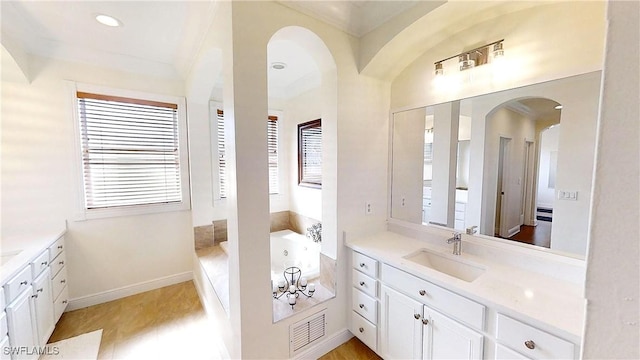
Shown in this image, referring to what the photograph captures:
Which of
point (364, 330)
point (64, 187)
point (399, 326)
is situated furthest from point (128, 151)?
point (399, 326)

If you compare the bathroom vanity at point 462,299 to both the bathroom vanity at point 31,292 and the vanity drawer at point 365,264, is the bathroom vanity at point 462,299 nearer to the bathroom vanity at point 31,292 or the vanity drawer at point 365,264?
the vanity drawer at point 365,264

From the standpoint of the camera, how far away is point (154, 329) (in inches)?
87.1

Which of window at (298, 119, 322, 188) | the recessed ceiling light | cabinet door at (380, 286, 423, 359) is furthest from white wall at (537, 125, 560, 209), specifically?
the recessed ceiling light

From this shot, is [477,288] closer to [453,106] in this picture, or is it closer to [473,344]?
[473,344]

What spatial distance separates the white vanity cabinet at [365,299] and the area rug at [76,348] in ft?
6.87

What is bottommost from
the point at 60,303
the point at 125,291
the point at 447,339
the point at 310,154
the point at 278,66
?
the point at 125,291

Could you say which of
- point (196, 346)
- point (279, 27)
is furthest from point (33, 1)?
point (196, 346)

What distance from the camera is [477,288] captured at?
4.31 ft

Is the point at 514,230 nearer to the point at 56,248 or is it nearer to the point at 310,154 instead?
the point at 310,154

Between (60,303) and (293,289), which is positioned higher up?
(293,289)

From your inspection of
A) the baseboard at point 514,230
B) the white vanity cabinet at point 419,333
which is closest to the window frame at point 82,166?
the white vanity cabinet at point 419,333

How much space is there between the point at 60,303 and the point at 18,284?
2.89 ft

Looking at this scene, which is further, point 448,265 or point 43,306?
point 43,306

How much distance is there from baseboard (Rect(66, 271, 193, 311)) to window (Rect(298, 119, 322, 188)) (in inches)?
75.5
